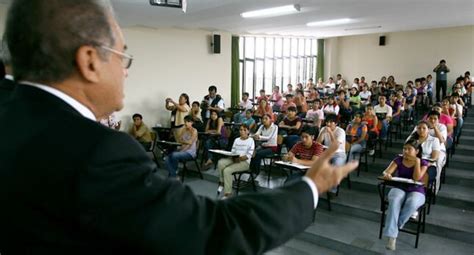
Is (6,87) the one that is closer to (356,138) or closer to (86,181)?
(86,181)

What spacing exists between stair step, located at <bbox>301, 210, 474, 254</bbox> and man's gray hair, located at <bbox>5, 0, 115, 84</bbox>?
4.08 m

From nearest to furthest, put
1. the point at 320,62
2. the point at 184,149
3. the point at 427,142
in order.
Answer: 1. the point at 427,142
2. the point at 184,149
3. the point at 320,62

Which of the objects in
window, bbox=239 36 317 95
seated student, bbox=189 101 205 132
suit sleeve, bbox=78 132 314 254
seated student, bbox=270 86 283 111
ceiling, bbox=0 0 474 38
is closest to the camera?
suit sleeve, bbox=78 132 314 254

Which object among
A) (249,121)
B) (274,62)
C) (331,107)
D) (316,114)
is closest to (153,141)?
(249,121)

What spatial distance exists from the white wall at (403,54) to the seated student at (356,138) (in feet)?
25.3

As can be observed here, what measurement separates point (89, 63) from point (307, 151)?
16.1ft

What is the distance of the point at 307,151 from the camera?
534 cm

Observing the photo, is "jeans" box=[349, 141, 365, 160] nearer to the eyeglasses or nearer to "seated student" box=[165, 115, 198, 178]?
"seated student" box=[165, 115, 198, 178]

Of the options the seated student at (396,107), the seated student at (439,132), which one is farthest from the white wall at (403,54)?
the seated student at (439,132)

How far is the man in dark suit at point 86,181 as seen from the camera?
0.52m

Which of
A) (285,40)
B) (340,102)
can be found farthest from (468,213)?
(285,40)

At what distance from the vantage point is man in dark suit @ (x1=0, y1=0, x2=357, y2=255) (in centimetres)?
52

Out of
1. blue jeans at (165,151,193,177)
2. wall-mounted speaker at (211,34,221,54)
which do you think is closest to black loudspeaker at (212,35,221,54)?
wall-mounted speaker at (211,34,221,54)

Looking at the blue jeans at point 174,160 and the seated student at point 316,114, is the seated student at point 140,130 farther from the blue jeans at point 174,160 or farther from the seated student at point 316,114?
the seated student at point 316,114
